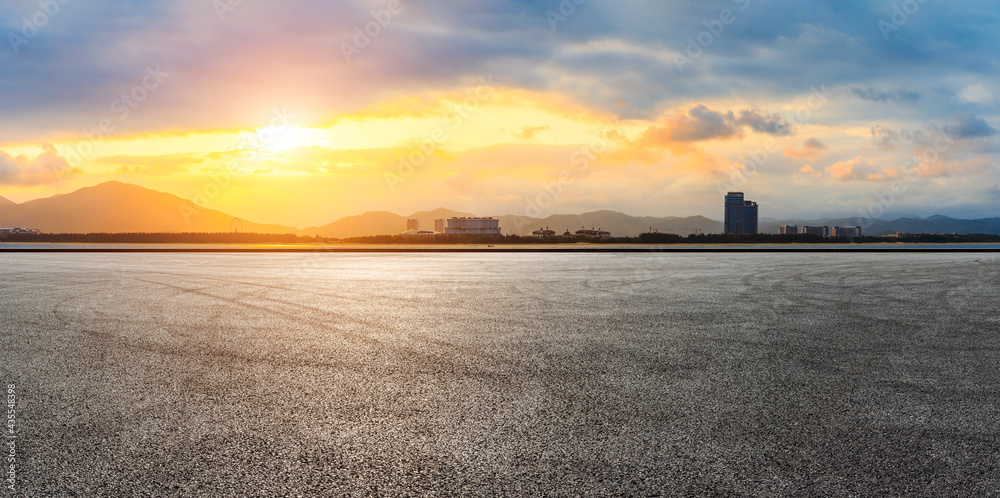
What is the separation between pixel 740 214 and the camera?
135125mm

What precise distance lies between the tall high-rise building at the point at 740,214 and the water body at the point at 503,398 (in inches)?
5047

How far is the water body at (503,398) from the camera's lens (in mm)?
3902

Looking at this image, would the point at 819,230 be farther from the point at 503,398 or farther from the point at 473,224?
the point at 503,398

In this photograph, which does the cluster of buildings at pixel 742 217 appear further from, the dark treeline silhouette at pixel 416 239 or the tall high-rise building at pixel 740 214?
the dark treeline silhouette at pixel 416 239

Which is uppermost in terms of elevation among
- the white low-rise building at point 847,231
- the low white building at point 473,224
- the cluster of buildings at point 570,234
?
the low white building at point 473,224

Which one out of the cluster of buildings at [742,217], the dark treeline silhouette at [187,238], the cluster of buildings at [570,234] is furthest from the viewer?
the cluster of buildings at [742,217]

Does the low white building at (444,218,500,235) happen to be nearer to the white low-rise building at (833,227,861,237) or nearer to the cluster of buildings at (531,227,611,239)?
the cluster of buildings at (531,227,611,239)

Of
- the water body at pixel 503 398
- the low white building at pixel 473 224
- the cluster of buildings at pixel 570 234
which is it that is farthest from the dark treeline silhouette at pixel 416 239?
the low white building at pixel 473 224

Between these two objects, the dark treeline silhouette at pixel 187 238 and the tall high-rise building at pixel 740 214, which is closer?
the dark treeline silhouette at pixel 187 238

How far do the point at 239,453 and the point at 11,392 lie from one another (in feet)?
10.3

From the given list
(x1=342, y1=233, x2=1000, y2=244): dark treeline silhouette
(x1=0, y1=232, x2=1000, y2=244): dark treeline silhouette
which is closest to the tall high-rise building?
(x1=342, y1=233, x2=1000, y2=244): dark treeline silhouette

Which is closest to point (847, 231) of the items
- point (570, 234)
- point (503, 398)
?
point (570, 234)

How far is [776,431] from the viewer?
4.65 metres

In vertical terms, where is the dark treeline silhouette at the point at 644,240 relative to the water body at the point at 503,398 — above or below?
above
